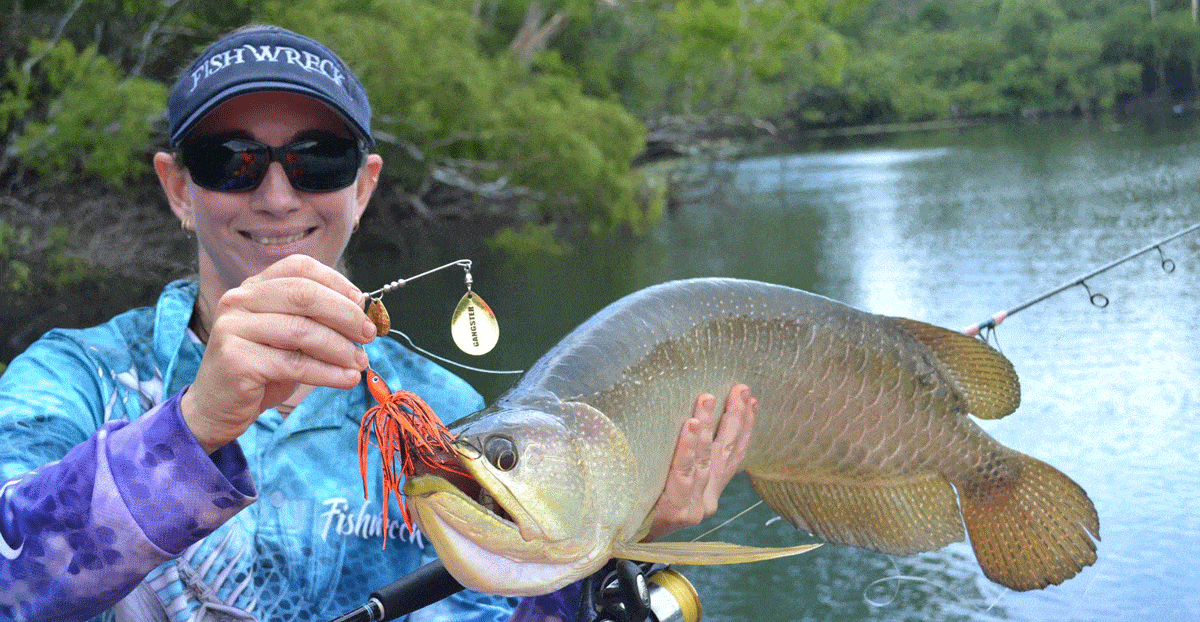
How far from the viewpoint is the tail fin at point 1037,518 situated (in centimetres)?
223

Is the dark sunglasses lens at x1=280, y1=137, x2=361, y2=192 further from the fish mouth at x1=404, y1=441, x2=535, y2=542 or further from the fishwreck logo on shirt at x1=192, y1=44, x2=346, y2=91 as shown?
the fish mouth at x1=404, y1=441, x2=535, y2=542

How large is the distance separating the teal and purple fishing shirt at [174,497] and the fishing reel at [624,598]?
0.08 m

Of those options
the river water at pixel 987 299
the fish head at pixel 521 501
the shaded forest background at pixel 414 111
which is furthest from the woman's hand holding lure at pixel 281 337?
the river water at pixel 987 299

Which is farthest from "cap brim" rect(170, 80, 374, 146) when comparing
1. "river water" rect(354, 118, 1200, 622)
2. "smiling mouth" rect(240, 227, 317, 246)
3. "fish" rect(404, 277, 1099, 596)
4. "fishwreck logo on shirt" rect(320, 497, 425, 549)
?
"river water" rect(354, 118, 1200, 622)

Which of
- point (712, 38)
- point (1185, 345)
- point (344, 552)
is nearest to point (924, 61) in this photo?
point (712, 38)

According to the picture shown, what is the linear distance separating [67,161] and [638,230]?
733cm

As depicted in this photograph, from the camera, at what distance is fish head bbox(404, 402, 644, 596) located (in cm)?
139

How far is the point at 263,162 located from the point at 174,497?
0.68 m

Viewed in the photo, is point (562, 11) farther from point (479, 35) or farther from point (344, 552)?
point (344, 552)

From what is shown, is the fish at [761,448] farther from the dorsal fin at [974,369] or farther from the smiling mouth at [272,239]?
the smiling mouth at [272,239]

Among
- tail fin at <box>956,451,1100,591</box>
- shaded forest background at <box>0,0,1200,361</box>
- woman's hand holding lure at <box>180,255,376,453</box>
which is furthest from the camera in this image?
shaded forest background at <box>0,0,1200,361</box>

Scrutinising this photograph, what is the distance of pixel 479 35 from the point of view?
19297 millimetres

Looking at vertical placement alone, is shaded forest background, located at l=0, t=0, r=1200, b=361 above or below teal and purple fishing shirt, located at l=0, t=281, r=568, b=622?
above

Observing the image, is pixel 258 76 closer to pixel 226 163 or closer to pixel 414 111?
pixel 226 163
